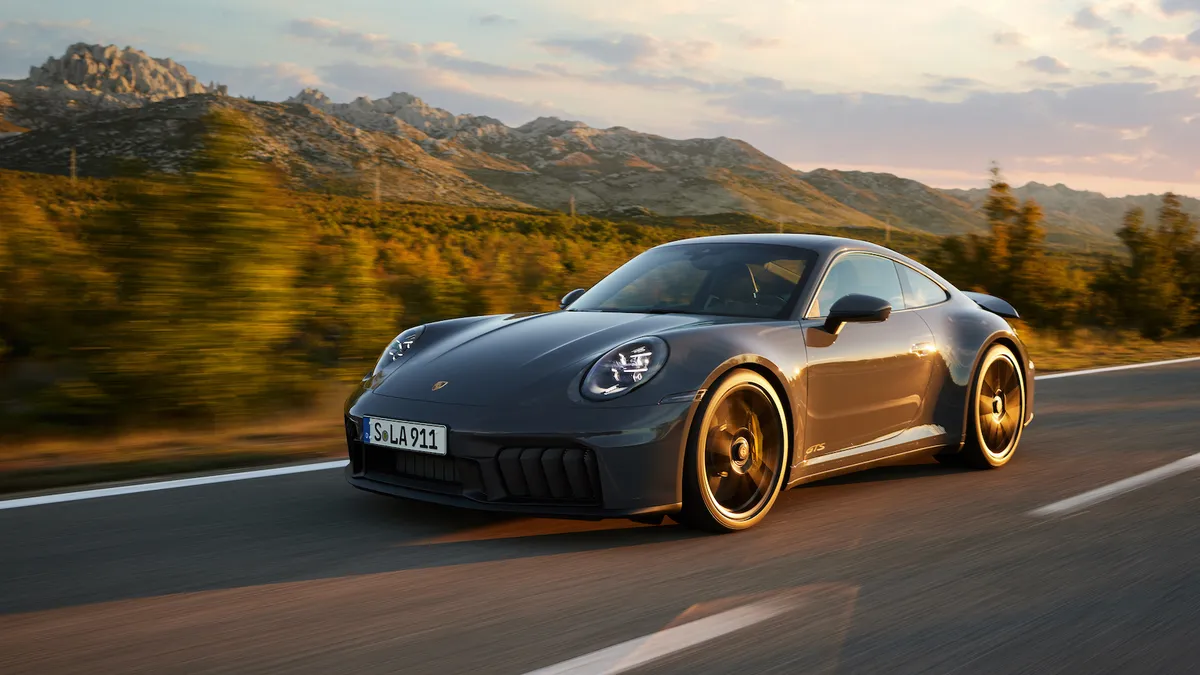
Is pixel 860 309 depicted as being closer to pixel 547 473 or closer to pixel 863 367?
pixel 863 367

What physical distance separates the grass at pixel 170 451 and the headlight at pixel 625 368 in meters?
2.64

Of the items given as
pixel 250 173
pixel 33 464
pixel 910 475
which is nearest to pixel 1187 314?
pixel 910 475

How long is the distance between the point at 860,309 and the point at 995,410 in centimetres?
177

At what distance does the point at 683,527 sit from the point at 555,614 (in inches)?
50.1

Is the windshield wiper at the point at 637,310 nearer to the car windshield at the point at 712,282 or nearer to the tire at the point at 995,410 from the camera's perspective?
the car windshield at the point at 712,282

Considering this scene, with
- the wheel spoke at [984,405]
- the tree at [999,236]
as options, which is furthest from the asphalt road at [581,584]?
the tree at [999,236]

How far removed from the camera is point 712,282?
5.58 meters

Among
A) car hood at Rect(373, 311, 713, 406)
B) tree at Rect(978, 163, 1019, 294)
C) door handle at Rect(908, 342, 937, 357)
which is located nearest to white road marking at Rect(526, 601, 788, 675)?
car hood at Rect(373, 311, 713, 406)

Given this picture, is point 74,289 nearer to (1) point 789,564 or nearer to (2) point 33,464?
(2) point 33,464

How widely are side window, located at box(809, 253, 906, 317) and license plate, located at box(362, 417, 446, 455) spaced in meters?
1.97

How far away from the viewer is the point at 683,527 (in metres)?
4.66

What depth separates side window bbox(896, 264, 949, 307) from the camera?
6008 millimetres

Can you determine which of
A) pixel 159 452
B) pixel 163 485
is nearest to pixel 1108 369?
pixel 159 452

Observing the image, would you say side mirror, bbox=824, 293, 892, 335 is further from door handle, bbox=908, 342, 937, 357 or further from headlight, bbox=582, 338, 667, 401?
Result: headlight, bbox=582, 338, 667, 401
